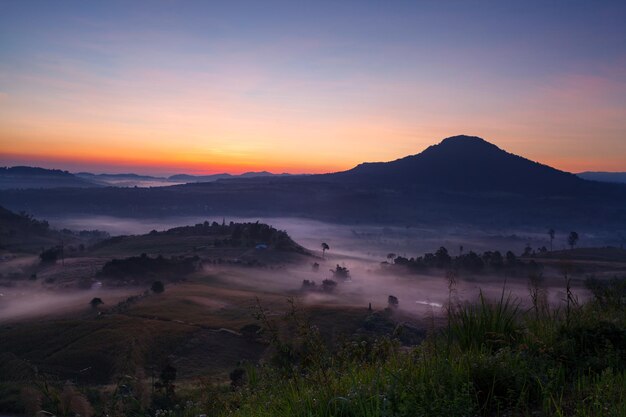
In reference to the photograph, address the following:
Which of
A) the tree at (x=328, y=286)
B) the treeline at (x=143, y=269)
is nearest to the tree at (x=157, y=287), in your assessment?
the treeline at (x=143, y=269)

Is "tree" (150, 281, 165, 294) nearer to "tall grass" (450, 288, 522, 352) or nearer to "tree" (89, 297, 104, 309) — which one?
"tree" (89, 297, 104, 309)

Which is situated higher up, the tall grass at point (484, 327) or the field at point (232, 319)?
the tall grass at point (484, 327)

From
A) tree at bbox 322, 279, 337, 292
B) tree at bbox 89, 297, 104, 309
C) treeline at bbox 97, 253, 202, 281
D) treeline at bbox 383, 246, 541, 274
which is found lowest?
tree at bbox 322, 279, 337, 292

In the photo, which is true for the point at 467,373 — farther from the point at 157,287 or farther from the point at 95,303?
the point at 157,287

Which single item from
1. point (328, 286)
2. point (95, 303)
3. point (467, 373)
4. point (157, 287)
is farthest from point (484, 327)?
point (328, 286)

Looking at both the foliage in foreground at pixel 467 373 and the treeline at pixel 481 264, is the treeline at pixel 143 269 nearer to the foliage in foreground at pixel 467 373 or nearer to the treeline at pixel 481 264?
the treeline at pixel 481 264

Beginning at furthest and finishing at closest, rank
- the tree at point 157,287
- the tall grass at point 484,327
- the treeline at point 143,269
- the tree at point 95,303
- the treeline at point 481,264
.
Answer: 1. the treeline at point 481,264
2. the treeline at point 143,269
3. the tree at point 157,287
4. the tree at point 95,303
5. the tall grass at point 484,327

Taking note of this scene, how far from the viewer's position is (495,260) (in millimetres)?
123125

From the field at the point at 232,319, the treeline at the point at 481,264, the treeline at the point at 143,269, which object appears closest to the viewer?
the field at the point at 232,319

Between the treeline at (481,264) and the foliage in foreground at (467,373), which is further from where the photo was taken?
the treeline at (481,264)

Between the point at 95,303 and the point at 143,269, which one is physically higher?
the point at 143,269

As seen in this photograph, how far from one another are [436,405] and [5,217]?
717 ft

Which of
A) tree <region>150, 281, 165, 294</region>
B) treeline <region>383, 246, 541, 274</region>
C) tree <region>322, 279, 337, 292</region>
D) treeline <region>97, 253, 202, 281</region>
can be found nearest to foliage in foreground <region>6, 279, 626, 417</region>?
tree <region>150, 281, 165, 294</region>

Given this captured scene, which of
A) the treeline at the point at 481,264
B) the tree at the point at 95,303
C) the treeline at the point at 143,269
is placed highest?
the treeline at the point at 481,264
